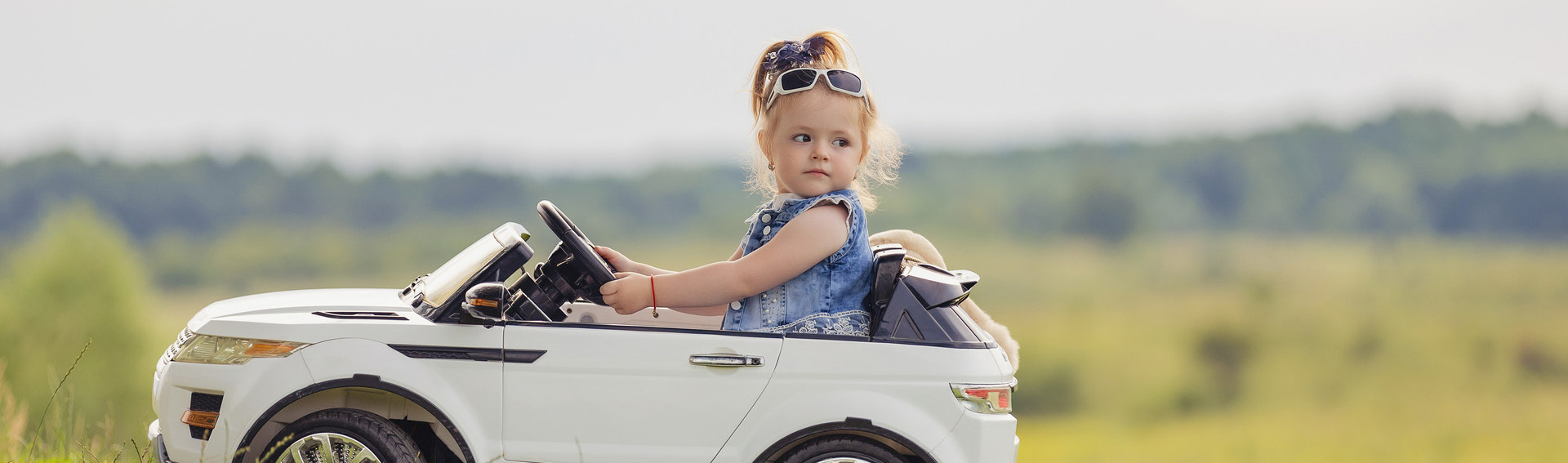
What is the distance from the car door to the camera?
11.7 feet

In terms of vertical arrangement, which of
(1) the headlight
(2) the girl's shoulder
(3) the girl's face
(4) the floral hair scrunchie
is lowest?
(1) the headlight

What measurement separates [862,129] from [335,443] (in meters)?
2.19

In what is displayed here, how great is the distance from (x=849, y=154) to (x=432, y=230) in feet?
314

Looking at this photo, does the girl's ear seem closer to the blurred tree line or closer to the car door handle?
the car door handle

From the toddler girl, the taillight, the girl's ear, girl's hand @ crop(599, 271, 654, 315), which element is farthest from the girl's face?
the taillight

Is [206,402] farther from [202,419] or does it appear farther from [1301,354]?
[1301,354]

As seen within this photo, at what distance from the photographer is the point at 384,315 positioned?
12.4 ft

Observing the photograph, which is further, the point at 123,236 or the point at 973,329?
the point at 123,236

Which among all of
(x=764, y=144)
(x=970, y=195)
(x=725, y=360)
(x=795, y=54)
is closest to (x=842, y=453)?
(x=725, y=360)

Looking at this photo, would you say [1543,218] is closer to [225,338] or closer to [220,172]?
[225,338]

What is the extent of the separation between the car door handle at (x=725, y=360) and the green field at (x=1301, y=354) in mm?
65338

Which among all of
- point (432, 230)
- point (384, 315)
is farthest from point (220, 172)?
point (384, 315)

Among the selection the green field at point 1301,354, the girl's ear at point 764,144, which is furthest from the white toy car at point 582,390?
the green field at point 1301,354

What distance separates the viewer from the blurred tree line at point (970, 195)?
272 feet
